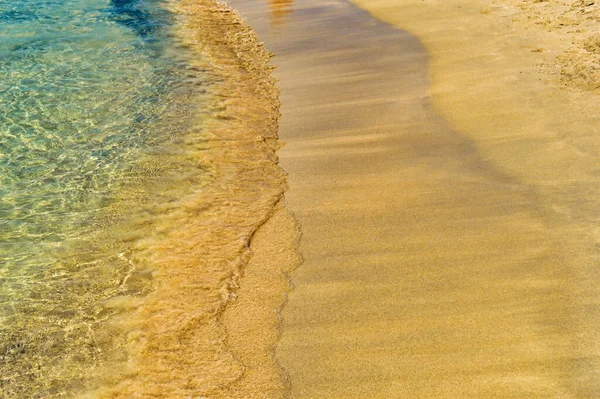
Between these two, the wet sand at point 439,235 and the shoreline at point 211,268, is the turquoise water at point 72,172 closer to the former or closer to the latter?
the shoreline at point 211,268

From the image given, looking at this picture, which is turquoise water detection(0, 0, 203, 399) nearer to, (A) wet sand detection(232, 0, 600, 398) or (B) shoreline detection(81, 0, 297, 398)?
(B) shoreline detection(81, 0, 297, 398)

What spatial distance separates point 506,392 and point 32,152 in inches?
190

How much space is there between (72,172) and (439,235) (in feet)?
10.6

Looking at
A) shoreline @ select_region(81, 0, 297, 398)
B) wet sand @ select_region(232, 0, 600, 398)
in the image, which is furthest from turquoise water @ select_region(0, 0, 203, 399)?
wet sand @ select_region(232, 0, 600, 398)

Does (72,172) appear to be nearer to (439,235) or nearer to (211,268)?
(211,268)

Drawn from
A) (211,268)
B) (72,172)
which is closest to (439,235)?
(211,268)

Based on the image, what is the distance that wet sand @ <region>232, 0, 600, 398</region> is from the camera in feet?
10.1

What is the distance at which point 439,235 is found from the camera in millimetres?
4145

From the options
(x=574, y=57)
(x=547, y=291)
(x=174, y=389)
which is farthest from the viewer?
(x=574, y=57)

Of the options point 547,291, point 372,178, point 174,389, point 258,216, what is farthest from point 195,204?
point 547,291

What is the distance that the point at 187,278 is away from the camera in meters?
4.05

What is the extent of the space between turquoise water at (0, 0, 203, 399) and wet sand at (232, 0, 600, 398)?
120 cm

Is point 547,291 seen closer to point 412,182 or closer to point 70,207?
point 412,182

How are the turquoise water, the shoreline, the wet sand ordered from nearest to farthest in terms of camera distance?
the wet sand < the shoreline < the turquoise water
